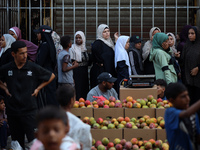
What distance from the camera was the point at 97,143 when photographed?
5.40m

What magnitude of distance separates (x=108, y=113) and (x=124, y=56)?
2805mm

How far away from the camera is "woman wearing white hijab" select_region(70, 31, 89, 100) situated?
9.11 meters

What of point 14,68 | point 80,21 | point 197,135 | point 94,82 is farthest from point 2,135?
point 80,21

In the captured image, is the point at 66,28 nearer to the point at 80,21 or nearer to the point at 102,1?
the point at 80,21

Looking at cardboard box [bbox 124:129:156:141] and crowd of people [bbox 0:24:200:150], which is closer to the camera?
cardboard box [bbox 124:129:156:141]

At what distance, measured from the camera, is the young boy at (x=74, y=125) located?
158 inches

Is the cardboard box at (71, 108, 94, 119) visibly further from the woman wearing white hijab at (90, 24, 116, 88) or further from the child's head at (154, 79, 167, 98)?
the woman wearing white hijab at (90, 24, 116, 88)

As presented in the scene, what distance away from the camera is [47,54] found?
8.14m

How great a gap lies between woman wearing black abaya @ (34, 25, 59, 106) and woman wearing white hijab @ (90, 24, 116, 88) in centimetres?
106

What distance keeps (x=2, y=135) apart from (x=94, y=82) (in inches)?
110

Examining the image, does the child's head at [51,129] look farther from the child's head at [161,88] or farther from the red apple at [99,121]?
the child's head at [161,88]

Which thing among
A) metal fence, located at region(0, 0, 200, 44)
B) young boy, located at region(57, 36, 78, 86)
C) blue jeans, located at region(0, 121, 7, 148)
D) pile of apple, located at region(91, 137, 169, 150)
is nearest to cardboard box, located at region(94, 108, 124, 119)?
pile of apple, located at region(91, 137, 169, 150)

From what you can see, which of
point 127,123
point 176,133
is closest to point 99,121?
point 127,123

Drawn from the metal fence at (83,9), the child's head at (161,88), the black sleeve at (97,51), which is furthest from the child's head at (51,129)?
the metal fence at (83,9)
